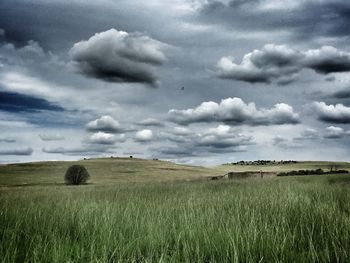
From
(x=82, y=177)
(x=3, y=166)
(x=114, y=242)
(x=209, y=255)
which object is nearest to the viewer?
(x=209, y=255)

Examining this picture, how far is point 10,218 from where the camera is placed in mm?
5586

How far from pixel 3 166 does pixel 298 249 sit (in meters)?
76.7

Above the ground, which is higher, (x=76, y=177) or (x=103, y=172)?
(x=103, y=172)

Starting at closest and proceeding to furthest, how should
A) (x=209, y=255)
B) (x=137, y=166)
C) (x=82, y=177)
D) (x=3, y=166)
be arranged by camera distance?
(x=209, y=255)
(x=82, y=177)
(x=3, y=166)
(x=137, y=166)

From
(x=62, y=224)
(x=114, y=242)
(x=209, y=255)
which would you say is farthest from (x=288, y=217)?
(x=62, y=224)

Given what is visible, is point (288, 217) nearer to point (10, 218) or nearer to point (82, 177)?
point (10, 218)

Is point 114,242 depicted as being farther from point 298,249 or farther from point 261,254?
point 298,249

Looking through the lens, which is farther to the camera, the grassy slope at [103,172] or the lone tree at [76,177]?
the grassy slope at [103,172]

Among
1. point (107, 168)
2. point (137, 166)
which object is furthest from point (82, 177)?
point (137, 166)

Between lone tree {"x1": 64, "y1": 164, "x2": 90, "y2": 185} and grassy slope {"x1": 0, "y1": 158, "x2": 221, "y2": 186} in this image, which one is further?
grassy slope {"x1": 0, "y1": 158, "x2": 221, "y2": 186}

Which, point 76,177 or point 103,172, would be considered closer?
point 76,177

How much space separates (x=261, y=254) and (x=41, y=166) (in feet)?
248

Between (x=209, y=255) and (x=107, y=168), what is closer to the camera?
(x=209, y=255)

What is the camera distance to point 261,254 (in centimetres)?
359
